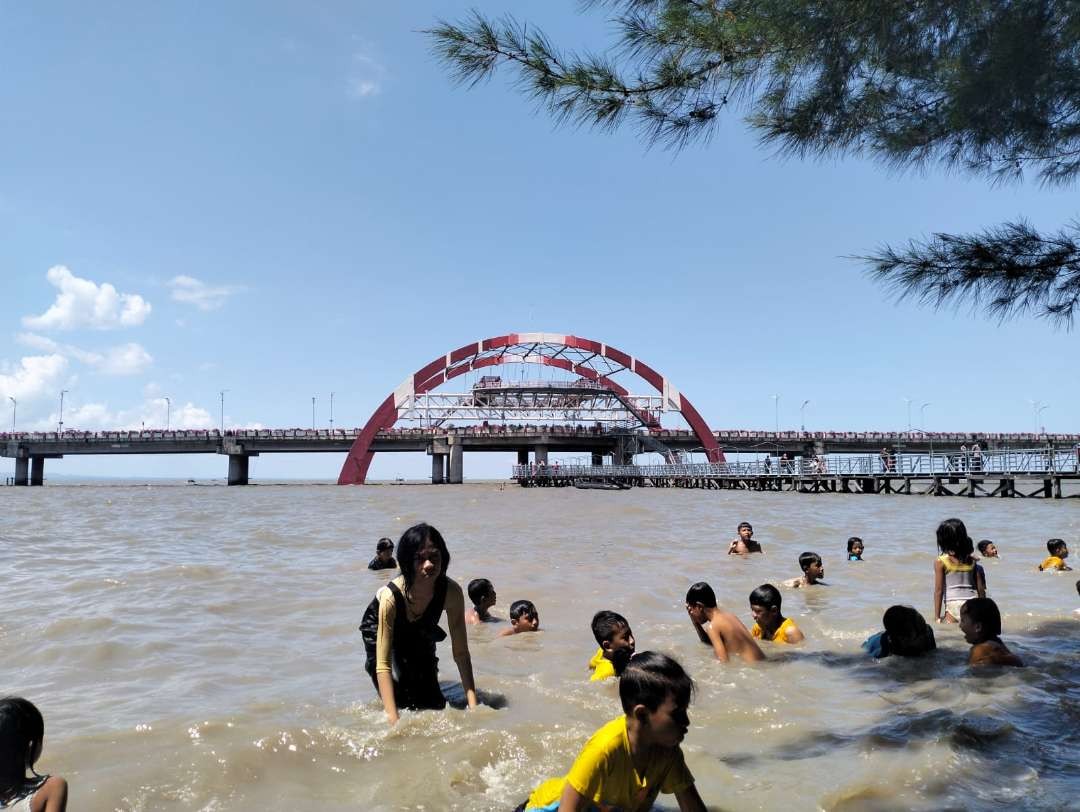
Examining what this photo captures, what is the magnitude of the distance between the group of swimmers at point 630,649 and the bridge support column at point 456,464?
64.8 meters

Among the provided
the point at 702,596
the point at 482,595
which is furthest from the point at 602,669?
the point at 482,595

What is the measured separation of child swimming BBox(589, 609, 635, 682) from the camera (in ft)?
16.8

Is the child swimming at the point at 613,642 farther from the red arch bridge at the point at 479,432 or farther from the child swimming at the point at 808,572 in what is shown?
the red arch bridge at the point at 479,432

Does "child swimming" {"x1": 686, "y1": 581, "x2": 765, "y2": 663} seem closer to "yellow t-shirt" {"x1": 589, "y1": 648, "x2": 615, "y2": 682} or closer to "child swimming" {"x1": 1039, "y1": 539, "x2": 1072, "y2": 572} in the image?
"yellow t-shirt" {"x1": 589, "y1": 648, "x2": 615, "y2": 682}

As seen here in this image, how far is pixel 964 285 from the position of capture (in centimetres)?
428

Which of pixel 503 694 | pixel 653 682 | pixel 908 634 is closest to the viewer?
pixel 653 682

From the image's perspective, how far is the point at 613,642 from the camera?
16.9 ft

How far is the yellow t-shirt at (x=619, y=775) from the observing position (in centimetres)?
253

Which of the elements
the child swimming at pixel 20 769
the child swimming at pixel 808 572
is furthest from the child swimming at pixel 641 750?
the child swimming at pixel 808 572

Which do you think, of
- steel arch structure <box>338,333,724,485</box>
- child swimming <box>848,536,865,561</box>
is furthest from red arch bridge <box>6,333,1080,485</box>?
child swimming <box>848,536,865,561</box>

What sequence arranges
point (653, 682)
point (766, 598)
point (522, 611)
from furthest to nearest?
point (522, 611) < point (766, 598) < point (653, 682)

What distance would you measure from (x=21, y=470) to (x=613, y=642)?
8888 cm

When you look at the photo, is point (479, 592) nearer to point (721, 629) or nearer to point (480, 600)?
point (480, 600)

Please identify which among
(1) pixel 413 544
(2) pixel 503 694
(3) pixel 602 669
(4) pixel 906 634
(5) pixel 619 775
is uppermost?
(1) pixel 413 544
